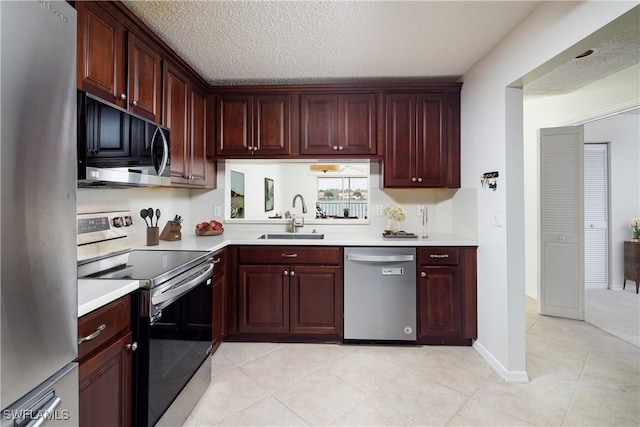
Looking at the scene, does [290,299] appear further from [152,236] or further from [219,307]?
[152,236]

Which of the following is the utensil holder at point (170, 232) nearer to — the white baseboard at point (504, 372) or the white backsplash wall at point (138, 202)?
the white backsplash wall at point (138, 202)

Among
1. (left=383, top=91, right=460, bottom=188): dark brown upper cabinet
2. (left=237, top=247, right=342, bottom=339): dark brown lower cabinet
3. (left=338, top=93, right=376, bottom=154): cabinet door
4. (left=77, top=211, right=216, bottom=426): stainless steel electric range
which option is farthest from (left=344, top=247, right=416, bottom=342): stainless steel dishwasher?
(left=77, top=211, right=216, bottom=426): stainless steel electric range

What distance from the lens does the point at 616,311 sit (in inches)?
131

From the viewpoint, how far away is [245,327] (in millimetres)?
2605

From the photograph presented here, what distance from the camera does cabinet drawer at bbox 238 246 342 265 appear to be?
101 inches

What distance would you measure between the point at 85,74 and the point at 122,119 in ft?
0.82

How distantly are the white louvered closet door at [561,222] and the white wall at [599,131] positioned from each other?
1.04ft

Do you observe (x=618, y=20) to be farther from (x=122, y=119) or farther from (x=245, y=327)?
(x=245, y=327)

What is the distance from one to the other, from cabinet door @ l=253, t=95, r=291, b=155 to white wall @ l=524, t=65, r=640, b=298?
2.94 meters

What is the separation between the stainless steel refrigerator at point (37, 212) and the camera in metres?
0.66

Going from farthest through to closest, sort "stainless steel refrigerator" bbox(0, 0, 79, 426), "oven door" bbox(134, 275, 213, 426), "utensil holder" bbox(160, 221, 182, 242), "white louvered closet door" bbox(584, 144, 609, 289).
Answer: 1. "white louvered closet door" bbox(584, 144, 609, 289)
2. "utensil holder" bbox(160, 221, 182, 242)
3. "oven door" bbox(134, 275, 213, 426)
4. "stainless steel refrigerator" bbox(0, 0, 79, 426)

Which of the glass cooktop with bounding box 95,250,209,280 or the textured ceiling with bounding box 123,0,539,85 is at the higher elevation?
the textured ceiling with bounding box 123,0,539,85

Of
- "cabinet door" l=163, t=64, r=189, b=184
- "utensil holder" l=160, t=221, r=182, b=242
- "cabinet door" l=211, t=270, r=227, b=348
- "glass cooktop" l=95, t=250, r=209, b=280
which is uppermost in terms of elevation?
"cabinet door" l=163, t=64, r=189, b=184

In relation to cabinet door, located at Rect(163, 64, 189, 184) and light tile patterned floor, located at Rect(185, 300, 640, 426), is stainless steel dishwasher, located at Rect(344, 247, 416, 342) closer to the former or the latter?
light tile patterned floor, located at Rect(185, 300, 640, 426)
